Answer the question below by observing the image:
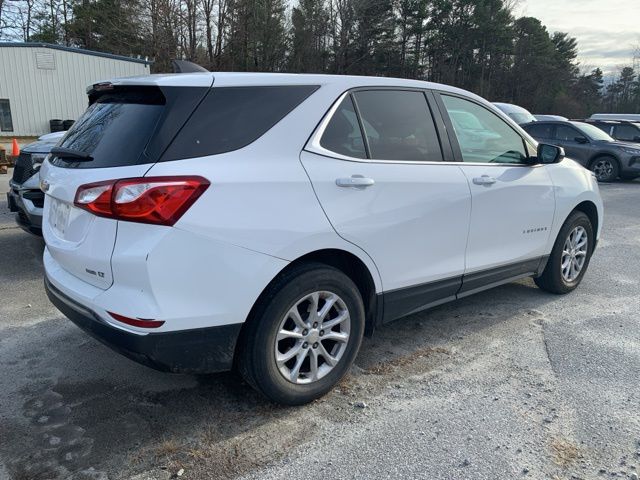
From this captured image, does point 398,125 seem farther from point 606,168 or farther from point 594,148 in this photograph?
point 606,168

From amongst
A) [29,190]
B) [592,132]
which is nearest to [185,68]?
[29,190]

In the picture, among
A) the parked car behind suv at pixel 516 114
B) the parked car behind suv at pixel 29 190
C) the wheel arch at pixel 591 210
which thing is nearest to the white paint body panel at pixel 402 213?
the wheel arch at pixel 591 210

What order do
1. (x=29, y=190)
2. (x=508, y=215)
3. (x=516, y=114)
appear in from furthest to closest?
(x=516, y=114) → (x=29, y=190) → (x=508, y=215)

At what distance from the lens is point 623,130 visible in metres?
16.6

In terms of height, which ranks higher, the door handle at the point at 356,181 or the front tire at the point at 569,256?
the door handle at the point at 356,181

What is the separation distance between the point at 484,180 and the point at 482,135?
1.66 feet

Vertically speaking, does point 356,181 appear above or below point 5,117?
above

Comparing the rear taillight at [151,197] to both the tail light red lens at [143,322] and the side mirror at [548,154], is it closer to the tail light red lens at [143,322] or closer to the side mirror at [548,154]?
the tail light red lens at [143,322]

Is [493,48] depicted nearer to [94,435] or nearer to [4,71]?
[4,71]

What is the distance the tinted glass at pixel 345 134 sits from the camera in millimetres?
2994

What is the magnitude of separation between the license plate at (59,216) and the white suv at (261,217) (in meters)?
0.02

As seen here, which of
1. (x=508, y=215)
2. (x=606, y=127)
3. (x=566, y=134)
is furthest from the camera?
(x=606, y=127)

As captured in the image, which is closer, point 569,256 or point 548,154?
point 548,154

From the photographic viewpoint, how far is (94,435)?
9.00 ft
